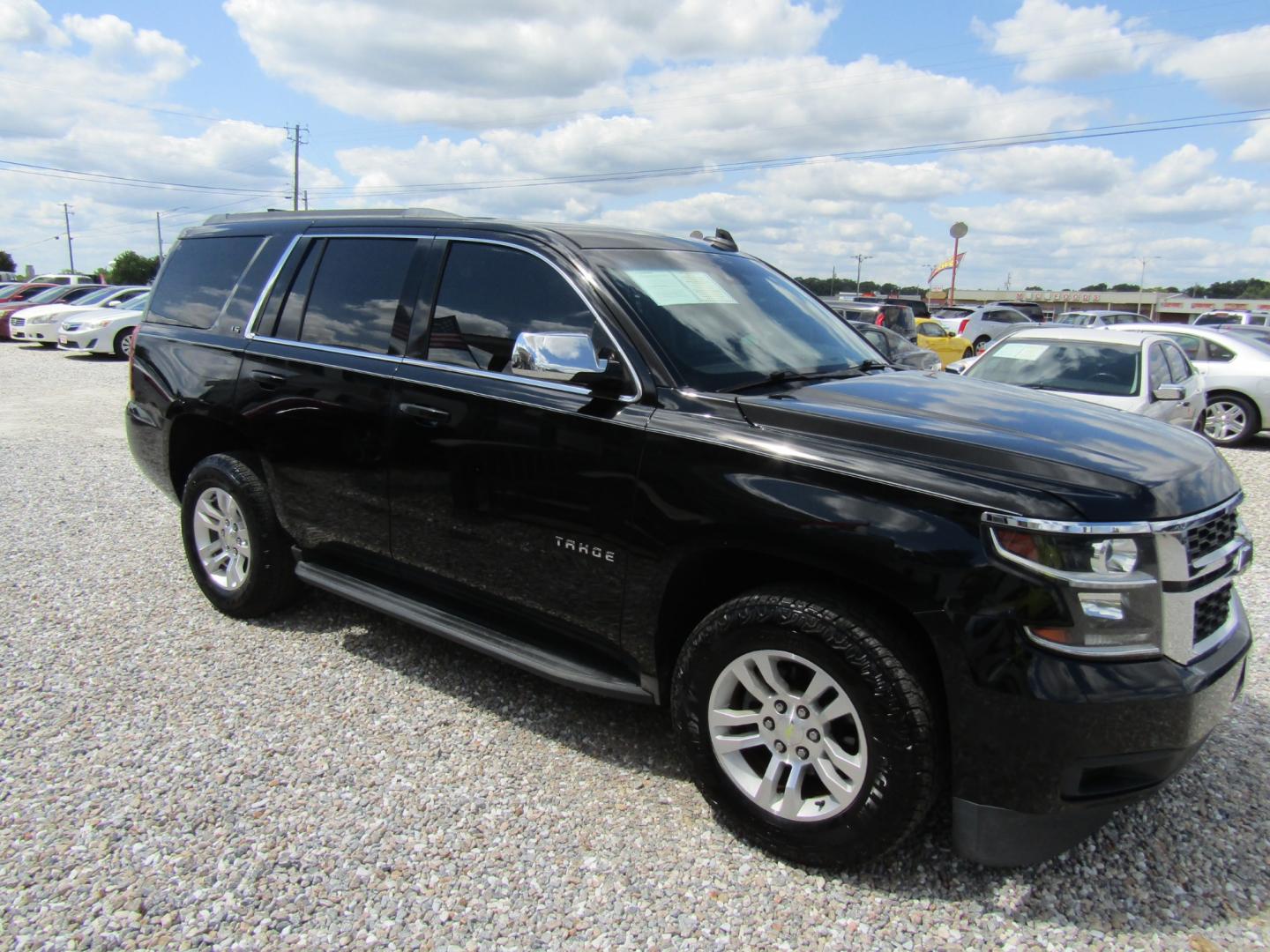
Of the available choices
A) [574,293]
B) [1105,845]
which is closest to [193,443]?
[574,293]

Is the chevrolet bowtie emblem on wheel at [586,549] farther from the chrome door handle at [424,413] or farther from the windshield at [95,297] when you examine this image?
the windshield at [95,297]

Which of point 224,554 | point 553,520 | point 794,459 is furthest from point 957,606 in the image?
point 224,554

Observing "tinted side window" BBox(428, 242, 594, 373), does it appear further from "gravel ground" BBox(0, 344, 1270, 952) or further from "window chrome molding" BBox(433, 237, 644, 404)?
"gravel ground" BBox(0, 344, 1270, 952)

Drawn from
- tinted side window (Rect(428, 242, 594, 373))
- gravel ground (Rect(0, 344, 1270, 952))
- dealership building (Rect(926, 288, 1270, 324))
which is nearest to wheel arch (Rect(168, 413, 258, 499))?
gravel ground (Rect(0, 344, 1270, 952))

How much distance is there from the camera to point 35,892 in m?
2.51

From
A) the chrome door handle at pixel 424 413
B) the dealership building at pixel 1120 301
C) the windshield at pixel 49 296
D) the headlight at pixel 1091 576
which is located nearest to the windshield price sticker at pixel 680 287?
the chrome door handle at pixel 424 413

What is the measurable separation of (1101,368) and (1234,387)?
14.8 ft

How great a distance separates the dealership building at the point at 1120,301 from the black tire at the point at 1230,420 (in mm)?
59274

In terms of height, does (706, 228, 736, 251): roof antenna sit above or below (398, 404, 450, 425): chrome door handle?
above

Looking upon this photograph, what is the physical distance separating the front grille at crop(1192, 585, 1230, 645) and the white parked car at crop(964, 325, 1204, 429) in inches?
215

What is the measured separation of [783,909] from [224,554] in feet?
11.1

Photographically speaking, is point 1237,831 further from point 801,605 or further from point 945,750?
point 801,605

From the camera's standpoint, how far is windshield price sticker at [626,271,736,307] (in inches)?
128

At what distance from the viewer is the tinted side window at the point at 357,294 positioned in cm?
375
